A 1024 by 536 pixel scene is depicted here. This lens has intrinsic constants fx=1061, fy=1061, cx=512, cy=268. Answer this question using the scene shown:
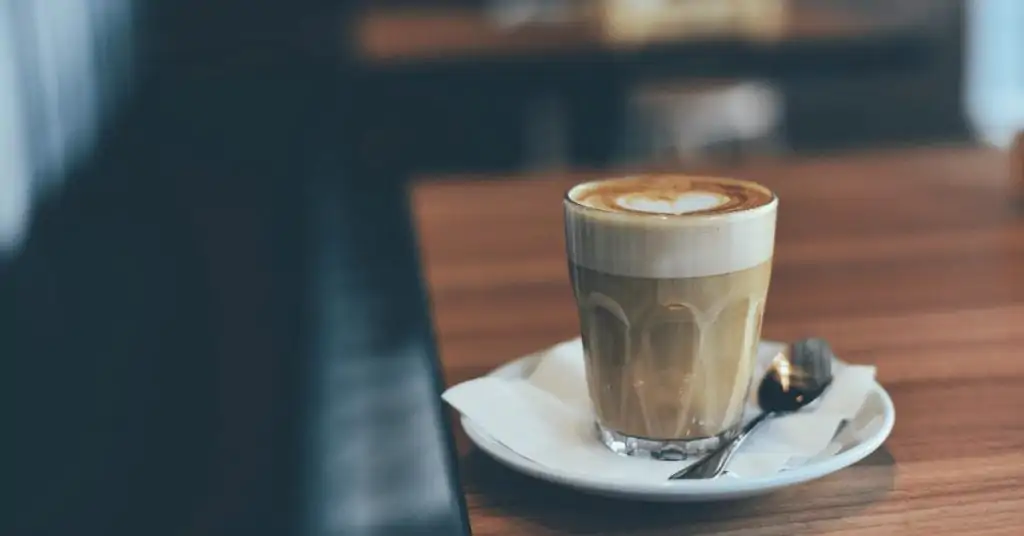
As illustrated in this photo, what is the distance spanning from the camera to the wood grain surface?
A: 48 cm

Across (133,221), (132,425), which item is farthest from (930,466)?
(133,221)

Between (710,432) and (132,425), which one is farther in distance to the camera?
(132,425)

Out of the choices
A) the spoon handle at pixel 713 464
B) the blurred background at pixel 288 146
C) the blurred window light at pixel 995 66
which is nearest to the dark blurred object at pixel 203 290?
the blurred background at pixel 288 146

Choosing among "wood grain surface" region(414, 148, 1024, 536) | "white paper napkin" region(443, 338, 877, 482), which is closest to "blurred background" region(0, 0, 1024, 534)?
"wood grain surface" region(414, 148, 1024, 536)

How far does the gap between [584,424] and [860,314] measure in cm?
29

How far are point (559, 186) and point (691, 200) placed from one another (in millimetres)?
668

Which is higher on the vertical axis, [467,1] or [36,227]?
[467,1]

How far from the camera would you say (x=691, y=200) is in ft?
1.88

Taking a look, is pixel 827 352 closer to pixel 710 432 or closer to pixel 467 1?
pixel 710 432

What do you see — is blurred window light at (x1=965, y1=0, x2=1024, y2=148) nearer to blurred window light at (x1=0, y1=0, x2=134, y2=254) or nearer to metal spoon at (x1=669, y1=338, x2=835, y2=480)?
blurred window light at (x1=0, y1=0, x2=134, y2=254)

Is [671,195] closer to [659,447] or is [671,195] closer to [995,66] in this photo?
[659,447]

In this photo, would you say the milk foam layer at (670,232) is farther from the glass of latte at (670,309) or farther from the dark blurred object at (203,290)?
the dark blurred object at (203,290)

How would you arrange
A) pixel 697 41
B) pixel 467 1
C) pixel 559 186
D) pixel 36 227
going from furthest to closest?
1. pixel 467 1
2. pixel 697 41
3. pixel 36 227
4. pixel 559 186

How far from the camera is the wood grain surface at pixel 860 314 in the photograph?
1.58ft
